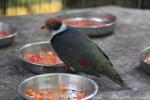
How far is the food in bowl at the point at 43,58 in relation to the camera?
11.2ft

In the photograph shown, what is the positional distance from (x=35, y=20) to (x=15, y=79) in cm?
180

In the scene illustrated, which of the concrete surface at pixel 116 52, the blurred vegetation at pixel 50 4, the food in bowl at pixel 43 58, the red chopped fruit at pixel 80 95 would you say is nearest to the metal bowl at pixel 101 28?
the concrete surface at pixel 116 52

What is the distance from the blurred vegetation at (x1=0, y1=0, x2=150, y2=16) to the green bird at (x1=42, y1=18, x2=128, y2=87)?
9.35ft

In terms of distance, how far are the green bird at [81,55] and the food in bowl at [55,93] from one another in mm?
197

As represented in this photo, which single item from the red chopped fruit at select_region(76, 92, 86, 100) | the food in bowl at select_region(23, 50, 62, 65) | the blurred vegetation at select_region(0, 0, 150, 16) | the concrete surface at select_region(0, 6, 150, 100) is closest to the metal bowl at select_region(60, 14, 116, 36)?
the concrete surface at select_region(0, 6, 150, 100)

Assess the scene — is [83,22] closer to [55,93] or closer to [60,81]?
[60,81]

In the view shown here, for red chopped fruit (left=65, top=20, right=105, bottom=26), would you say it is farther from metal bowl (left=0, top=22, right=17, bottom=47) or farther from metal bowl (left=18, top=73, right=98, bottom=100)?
metal bowl (left=18, top=73, right=98, bottom=100)

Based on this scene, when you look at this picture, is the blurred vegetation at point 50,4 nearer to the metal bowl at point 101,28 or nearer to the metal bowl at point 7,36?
the metal bowl at point 101,28

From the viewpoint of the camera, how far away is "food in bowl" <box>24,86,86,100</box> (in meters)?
2.81

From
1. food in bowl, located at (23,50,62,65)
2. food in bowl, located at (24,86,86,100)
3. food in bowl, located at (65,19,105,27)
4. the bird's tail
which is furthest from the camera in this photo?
food in bowl, located at (65,19,105,27)

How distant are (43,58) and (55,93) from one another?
60 cm

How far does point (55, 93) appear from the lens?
9.64ft

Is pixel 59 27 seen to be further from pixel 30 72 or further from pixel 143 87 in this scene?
pixel 143 87

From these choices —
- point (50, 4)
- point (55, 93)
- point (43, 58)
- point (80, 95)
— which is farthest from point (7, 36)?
point (50, 4)
